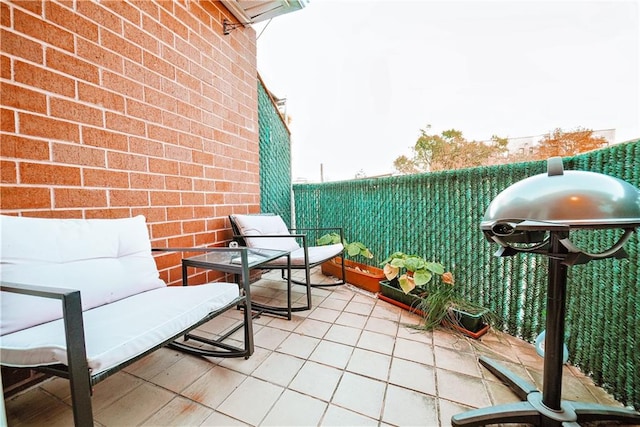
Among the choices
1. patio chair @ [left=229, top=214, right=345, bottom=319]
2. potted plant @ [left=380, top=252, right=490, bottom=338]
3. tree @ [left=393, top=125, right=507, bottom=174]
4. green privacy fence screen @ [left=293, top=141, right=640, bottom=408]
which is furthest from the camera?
tree @ [left=393, top=125, right=507, bottom=174]

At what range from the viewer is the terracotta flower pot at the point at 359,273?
262cm

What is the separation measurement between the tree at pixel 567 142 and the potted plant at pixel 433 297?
2.00 meters

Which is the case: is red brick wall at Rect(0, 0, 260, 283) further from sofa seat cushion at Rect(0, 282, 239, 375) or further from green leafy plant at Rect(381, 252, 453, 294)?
green leafy plant at Rect(381, 252, 453, 294)

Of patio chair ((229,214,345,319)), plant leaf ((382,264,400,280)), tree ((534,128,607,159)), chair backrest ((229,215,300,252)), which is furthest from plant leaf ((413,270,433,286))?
tree ((534,128,607,159))

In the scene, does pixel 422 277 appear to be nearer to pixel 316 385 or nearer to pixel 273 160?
pixel 316 385

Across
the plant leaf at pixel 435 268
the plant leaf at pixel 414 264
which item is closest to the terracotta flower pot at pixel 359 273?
the plant leaf at pixel 414 264

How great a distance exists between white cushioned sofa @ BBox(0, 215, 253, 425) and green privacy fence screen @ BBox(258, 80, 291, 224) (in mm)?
1945

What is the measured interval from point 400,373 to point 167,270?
72.1 inches

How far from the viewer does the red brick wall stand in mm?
1210

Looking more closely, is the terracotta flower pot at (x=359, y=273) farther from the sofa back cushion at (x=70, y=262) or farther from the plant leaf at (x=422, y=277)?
the sofa back cushion at (x=70, y=262)

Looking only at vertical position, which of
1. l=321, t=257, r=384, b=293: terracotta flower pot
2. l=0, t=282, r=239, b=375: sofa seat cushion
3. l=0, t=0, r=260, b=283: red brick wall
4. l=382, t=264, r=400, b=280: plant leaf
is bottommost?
l=321, t=257, r=384, b=293: terracotta flower pot

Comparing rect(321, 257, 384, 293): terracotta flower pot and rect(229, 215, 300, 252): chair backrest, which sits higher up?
rect(229, 215, 300, 252): chair backrest

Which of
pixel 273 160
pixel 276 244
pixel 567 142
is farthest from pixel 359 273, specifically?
pixel 567 142

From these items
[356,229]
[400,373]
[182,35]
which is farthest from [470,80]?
[400,373]
